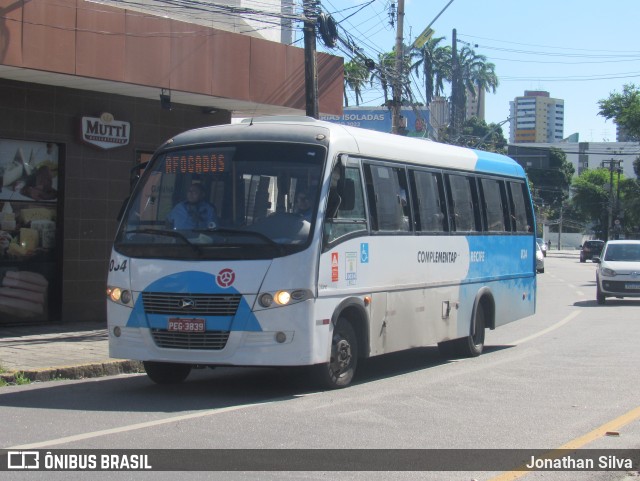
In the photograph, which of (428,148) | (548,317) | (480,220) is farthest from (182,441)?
(548,317)

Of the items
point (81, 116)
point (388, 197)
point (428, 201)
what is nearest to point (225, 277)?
point (388, 197)

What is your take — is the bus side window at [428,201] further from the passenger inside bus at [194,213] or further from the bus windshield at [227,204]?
the passenger inside bus at [194,213]

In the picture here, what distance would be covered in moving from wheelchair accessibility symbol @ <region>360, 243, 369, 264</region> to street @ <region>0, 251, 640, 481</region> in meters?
1.44

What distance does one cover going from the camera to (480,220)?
1422 cm

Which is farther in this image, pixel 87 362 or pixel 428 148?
pixel 428 148

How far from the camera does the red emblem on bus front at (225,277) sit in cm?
948

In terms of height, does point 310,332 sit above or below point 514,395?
above

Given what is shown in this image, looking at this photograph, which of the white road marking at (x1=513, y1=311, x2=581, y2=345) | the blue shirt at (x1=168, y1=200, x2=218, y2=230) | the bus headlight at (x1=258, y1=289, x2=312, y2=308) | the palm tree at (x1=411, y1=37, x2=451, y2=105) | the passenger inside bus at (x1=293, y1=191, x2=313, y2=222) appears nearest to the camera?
the bus headlight at (x1=258, y1=289, x2=312, y2=308)

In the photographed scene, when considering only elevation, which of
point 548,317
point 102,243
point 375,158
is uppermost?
point 375,158

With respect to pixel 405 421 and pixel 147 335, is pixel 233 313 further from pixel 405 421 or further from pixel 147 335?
pixel 405 421

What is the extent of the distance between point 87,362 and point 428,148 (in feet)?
17.5

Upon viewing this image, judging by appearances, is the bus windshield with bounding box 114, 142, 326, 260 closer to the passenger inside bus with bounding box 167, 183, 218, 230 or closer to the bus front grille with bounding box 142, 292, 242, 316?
the passenger inside bus with bounding box 167, 183, 218, 230

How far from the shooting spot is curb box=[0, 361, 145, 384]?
10.9 metres

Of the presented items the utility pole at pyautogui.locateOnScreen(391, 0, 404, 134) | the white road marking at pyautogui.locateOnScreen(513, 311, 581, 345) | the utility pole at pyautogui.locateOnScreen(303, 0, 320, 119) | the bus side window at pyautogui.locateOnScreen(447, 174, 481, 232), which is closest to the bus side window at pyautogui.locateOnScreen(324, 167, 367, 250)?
the bus side window at pyautogui.locateOnScreen(447, 174, 481, 232)
